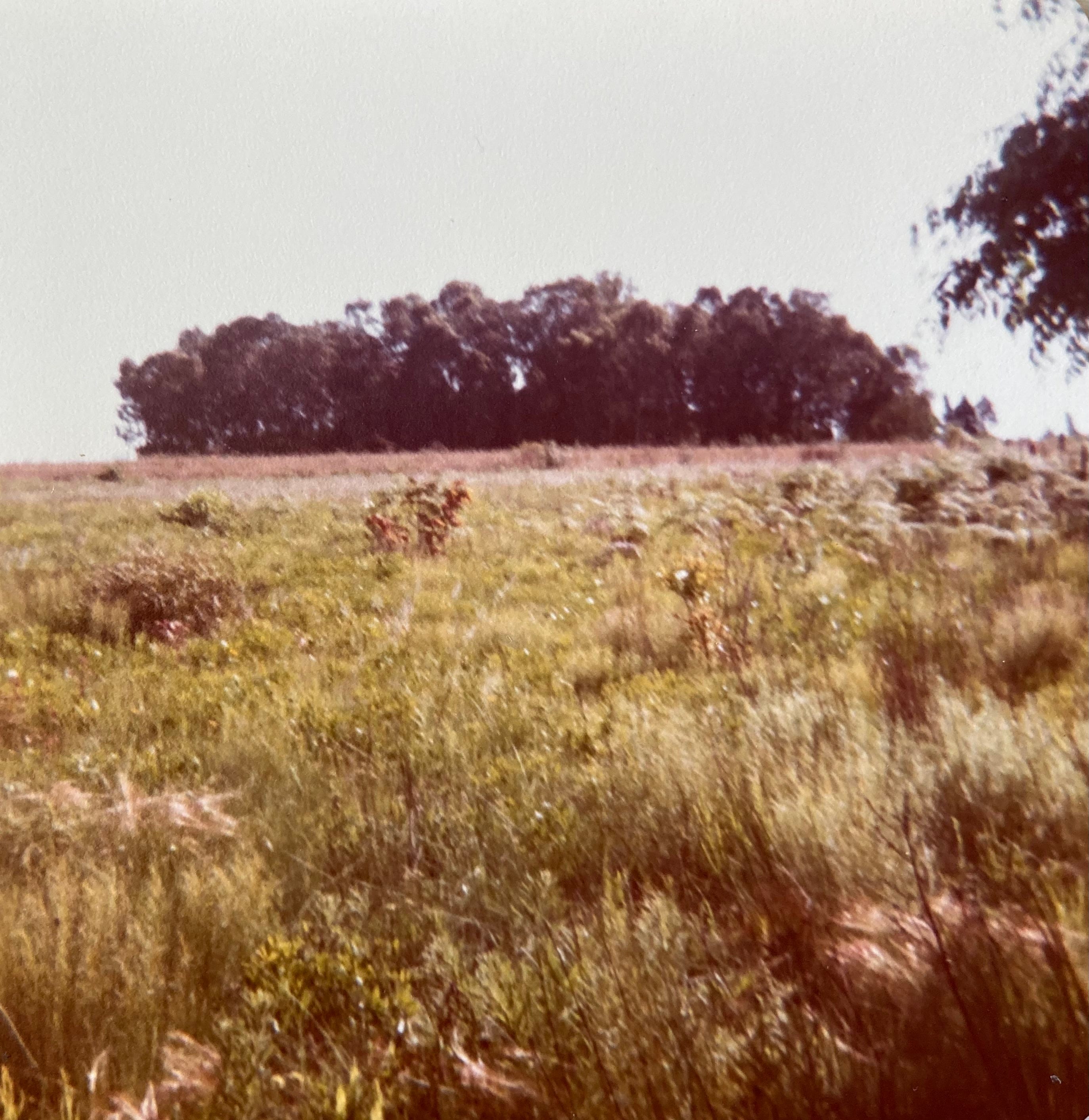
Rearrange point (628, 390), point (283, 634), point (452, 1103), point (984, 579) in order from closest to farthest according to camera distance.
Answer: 1. point (452, 1103)
2. point (984, 579)
3. point (283, 634)
4. point (628, 390)

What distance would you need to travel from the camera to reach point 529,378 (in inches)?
281

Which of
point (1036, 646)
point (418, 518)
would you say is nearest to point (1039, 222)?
point (1036, 646)

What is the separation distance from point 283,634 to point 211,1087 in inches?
129

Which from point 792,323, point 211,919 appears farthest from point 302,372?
point 211,919

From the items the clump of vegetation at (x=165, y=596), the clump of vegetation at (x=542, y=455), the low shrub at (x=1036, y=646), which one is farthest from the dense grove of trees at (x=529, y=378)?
the low shrub at (x=1036, y=646)

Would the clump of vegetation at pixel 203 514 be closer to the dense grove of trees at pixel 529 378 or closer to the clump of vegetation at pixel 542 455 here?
the dense grove of trees at pixel 529 378

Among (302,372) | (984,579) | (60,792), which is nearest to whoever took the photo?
(60,792)

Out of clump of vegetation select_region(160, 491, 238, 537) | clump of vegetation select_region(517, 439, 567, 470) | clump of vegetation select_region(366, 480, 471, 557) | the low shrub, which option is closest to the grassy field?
the low shrub

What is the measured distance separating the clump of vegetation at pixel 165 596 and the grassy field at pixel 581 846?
49 mm

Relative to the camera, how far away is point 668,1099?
1326 mm

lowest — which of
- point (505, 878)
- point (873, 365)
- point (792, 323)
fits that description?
point (505, 878)

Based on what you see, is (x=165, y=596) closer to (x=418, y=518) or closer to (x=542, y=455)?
(x=418, y=518)

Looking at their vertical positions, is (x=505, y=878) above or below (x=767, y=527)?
below

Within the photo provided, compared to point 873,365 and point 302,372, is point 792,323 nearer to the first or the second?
point 873,365
